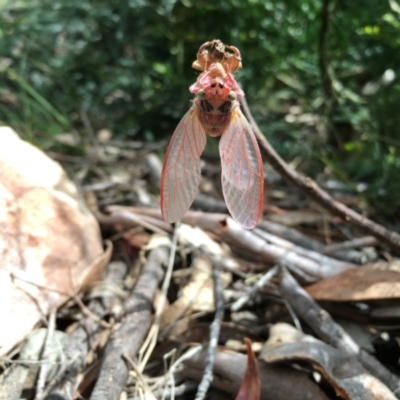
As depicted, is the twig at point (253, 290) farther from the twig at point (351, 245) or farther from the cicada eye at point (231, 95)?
the cicada eye at point (231, 95)

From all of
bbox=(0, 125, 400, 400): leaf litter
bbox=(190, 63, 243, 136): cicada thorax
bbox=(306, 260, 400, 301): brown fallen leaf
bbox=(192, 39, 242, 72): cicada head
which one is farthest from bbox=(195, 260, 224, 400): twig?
bbox=(192, 39, 242, 72): cicada head

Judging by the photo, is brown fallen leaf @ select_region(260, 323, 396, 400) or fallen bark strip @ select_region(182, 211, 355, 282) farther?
fallen bark strip @ select_region(182, 211, 355, 282)

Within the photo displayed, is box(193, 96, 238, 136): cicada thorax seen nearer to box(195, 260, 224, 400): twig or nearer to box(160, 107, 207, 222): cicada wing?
box(160, 107, 207, 222): cicada wing

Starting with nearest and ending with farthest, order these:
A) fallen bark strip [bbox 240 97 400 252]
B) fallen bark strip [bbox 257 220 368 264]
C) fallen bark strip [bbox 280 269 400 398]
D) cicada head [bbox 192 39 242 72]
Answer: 1. cicada head [bbox 192 39 242 72]
2. fallen bark strip [bbox 280 269 400 398]
3. fallen bark strip [bbox 240 97 400 252]
4. fallen bark strip [bbox 257 220 368 264]

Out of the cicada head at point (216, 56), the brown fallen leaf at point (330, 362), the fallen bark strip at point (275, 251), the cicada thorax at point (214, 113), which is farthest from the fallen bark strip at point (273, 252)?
the cicada head at point (216, 56)

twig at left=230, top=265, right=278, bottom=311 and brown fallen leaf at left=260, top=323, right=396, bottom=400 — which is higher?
twig at left=230, top=265, right=278, bottom=311

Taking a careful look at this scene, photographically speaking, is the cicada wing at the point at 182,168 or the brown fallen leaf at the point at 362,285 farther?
the brown fallen leaf at the point at 362,285

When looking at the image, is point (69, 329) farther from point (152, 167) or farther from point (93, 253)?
point (152, 167)
